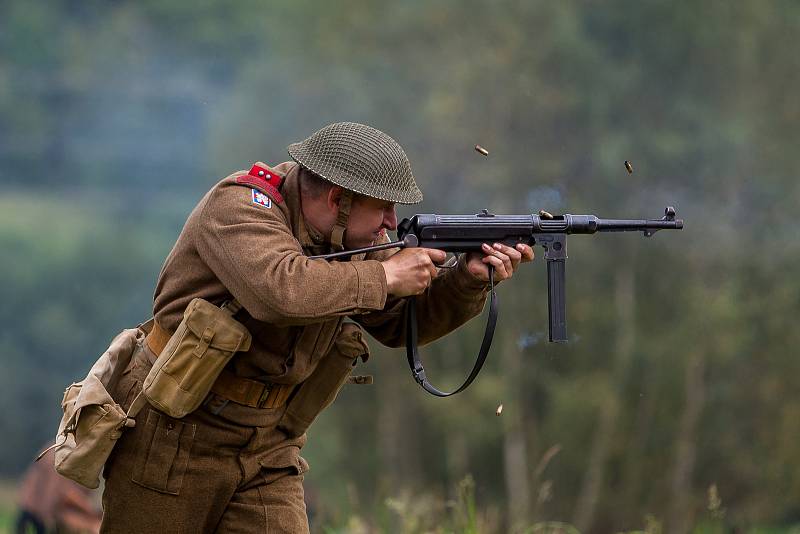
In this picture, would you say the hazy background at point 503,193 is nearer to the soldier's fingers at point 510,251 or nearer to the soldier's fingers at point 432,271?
the soldier's fingers at point 510,251

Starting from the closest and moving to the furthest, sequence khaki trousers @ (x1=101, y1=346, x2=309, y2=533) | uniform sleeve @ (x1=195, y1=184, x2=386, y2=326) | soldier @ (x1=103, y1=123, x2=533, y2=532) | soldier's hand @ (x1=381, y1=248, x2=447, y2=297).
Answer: uniform sleeve @ (x1=195, y1=184, x2=386, y2=326) → soldier @ (x1=103, y1=123, x2=533, y2=532) → soldier's hand @ (x1=381, y1=248, x2=447, y2=297) → khaki trousers @ (x1=101, y1=346, x2=309, y2=533)

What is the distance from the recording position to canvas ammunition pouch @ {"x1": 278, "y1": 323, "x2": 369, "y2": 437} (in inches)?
166

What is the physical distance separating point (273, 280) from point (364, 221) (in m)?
0.51

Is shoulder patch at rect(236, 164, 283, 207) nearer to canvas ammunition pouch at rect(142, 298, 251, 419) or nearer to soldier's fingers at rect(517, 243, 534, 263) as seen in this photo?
canvas ammunition pouch at rect(142, 298, 251, 419)

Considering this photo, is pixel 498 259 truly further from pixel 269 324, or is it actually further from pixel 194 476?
pixel 194 476

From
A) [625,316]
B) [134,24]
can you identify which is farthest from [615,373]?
[134,24]

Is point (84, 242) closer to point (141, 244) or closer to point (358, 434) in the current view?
point (141, 244)

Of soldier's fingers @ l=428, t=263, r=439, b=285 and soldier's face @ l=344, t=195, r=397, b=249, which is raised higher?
soldier's face @ l=344, t=195, r=397, b=249

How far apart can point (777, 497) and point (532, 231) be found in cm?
1699

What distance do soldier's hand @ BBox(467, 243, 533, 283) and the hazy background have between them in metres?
13.5

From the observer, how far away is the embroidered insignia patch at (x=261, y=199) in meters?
3.83

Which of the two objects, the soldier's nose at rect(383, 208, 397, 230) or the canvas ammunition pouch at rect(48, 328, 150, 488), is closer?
the canvas ammunition pouch at rect(48, 328, 150, 488)

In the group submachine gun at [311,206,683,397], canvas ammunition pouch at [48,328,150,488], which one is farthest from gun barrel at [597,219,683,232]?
canvas ammunition pouch at [48,328,150,488]

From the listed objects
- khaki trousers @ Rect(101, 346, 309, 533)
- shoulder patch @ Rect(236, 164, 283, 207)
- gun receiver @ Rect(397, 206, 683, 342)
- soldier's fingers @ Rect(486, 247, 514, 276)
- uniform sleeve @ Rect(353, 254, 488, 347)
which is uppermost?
shoulder patch @ Rect(236, 164, 283, 207)
